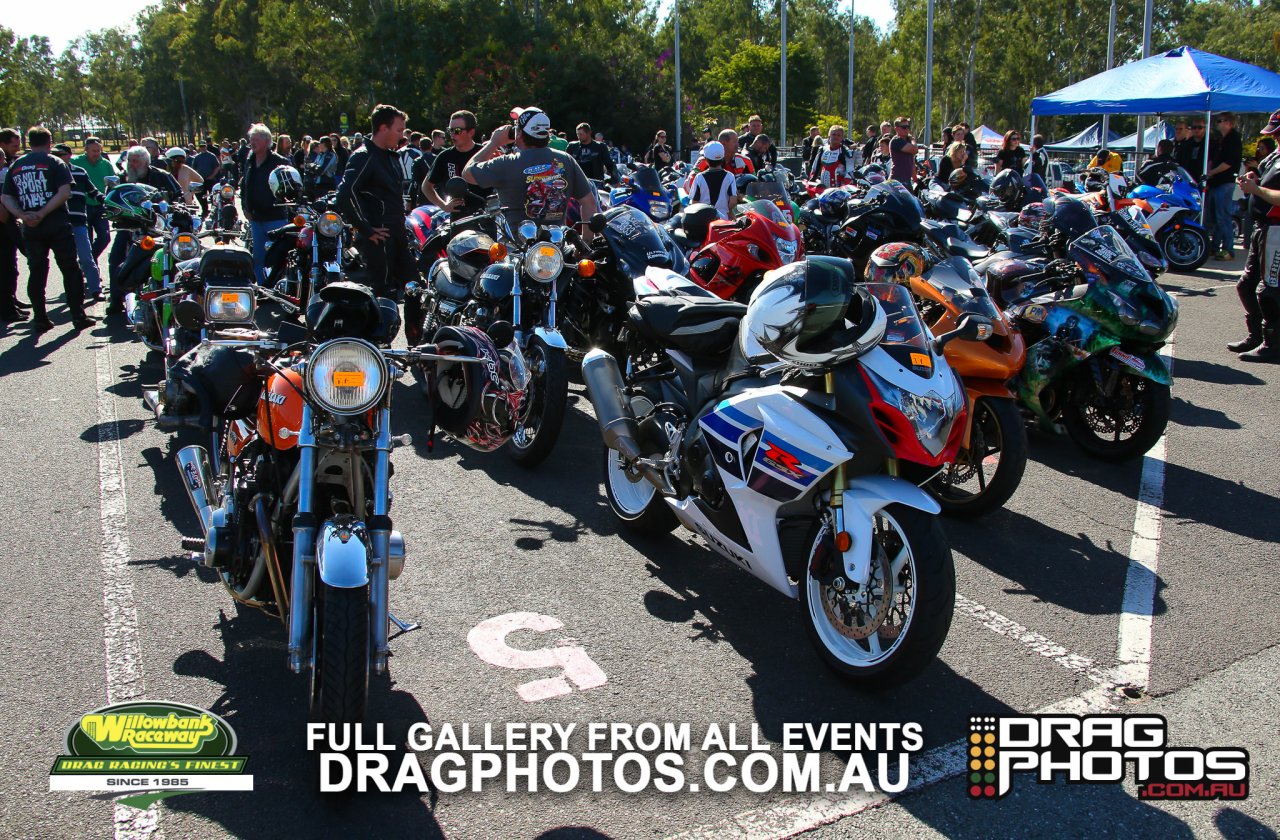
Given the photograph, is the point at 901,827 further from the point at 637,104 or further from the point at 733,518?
the point at 637,104

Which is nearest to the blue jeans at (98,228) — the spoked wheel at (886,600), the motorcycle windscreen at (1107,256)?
the motorcycle windscreen at (1107,256)

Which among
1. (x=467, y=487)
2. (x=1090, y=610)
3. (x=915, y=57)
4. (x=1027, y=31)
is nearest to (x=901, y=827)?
(x=1090, y=610)

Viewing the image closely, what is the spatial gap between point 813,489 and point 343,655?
1780 mm

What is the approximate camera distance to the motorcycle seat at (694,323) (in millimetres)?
4645

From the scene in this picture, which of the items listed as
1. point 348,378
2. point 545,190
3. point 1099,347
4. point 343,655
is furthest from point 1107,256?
point 343,655

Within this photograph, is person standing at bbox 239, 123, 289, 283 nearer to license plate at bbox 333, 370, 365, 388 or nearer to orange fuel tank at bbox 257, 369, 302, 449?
orange fuel tank at bbox 257, 369, 302, 449

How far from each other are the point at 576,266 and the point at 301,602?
422cm

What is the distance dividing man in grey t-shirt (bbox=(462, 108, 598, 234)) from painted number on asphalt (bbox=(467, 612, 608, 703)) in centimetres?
429

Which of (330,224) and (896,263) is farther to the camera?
(330,224)

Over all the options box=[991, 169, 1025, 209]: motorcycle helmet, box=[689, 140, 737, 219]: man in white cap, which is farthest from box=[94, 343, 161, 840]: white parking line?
box=[991, 169, 1025, 209]: motorcycle helmet

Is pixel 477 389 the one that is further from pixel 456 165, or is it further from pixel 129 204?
pixel 456 165

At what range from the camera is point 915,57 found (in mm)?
75438

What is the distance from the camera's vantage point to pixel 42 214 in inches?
442

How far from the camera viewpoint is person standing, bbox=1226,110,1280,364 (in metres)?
8.52
